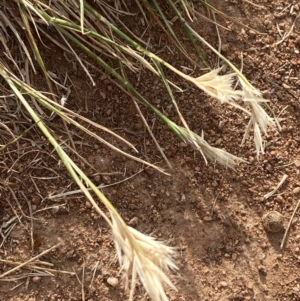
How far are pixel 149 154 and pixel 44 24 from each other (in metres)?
0.49

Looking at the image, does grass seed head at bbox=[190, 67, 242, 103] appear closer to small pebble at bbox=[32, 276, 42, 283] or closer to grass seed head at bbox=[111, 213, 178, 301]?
grass seed head at bbox=[111, 213, 178, 301]

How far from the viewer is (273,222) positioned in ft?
5.55

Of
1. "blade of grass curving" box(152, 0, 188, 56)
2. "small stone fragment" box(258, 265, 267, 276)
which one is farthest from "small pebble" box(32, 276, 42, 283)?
"blade of grass curving" box(152, 0, 188, 56)

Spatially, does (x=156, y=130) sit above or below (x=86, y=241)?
above

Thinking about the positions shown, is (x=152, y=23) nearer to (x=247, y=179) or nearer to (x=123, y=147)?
(x=123, y=147)

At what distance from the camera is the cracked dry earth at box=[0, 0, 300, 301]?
1.62m

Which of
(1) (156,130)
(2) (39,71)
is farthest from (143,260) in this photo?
(2) (39,71)

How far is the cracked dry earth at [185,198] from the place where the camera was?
1617mm

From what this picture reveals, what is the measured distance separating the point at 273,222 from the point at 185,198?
0.88 ft

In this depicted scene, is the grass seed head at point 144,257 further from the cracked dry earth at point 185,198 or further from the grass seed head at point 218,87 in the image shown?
the cracked dry earth at point 185,198

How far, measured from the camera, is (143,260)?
106 cm

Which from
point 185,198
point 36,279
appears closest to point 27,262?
point 36,279

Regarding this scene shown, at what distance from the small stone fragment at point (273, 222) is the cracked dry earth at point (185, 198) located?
21 millimetres

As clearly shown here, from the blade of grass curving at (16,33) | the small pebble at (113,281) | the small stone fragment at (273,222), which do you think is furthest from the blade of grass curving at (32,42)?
the small stone fragment at (273,222)
